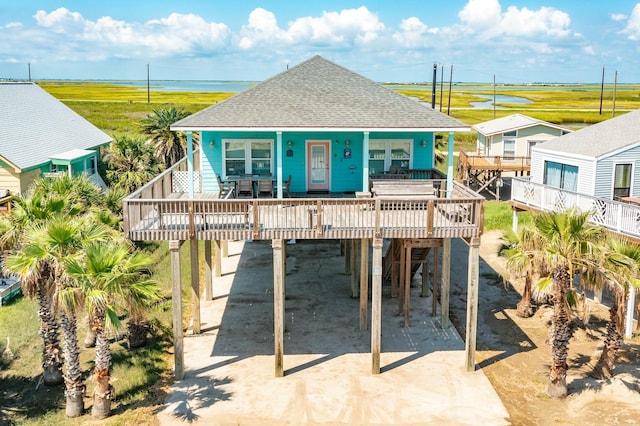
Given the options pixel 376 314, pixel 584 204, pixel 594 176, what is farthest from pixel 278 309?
pixel 594 176

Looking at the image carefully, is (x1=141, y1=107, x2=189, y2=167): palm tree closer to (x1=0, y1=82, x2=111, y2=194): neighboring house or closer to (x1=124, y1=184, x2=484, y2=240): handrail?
(x1=0, y1=82, x2=111, y2=194): neighboring house

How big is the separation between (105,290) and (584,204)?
17.1 metres

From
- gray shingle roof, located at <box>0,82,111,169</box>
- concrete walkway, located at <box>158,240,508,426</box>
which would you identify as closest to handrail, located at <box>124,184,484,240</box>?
concrete walkway, located at <box>158,240,508,426</box>

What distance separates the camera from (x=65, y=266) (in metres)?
12.7

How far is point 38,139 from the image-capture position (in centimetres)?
3091

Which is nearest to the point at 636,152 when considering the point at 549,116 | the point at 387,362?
the point at 387,362

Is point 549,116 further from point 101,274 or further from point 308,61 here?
point 101,274

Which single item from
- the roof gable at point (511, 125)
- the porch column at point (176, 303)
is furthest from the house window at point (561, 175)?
the porch column at point (176, 303)

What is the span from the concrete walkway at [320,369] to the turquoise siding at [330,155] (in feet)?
13.9

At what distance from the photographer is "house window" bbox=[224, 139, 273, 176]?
20250mm

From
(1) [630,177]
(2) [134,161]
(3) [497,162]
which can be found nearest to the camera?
(1) [630,177]

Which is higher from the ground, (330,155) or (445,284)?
(330,155)

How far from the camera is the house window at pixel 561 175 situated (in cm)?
2415

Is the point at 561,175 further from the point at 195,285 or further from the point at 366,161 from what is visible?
the point at 195,285
